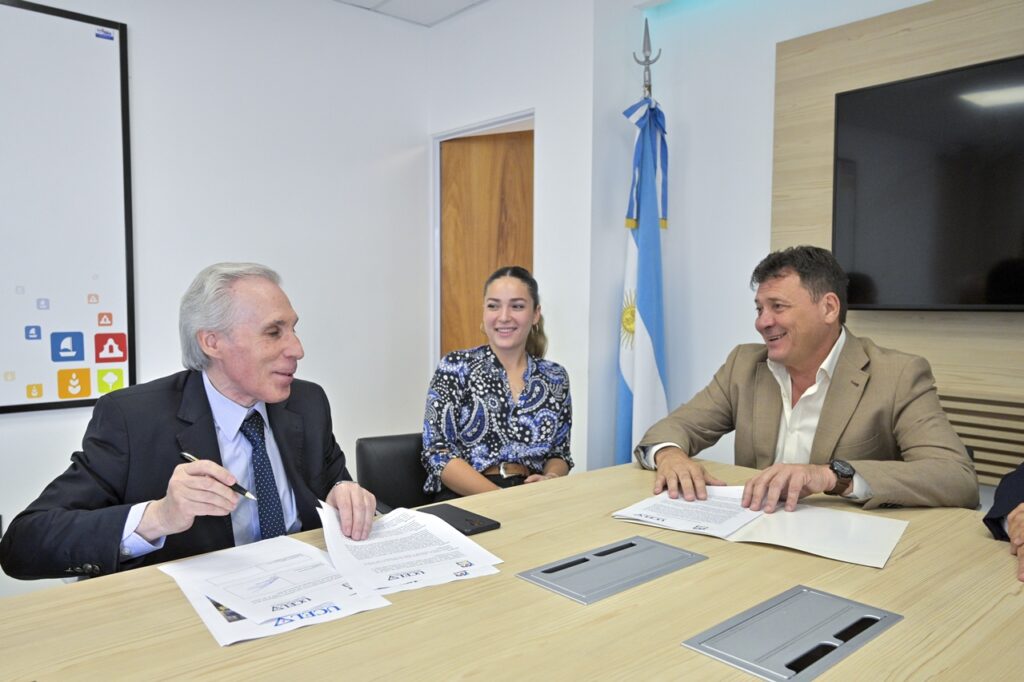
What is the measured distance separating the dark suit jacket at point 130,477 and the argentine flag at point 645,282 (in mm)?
2216

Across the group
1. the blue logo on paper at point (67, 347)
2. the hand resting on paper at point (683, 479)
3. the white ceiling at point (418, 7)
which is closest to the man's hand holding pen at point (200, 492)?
the hand resting on paper at point (683, 479)

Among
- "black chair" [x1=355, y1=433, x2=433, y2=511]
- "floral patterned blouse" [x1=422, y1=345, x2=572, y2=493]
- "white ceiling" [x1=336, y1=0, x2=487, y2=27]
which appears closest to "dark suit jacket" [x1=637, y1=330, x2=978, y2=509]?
"floral patterned blouse" [x1=422, y1=345, x2=572, y2=493]

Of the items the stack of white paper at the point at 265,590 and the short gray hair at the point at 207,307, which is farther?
the short gray hair at the point at 207,307

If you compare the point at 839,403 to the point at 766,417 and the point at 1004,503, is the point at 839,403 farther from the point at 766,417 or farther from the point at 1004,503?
the point at 1004,503

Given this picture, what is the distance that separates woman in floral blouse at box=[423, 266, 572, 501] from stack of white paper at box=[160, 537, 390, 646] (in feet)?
3.89

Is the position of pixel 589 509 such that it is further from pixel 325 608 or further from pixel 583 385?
pixel 583 385

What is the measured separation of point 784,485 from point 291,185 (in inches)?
129

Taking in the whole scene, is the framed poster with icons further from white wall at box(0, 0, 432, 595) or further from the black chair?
the black chair

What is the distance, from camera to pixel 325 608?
1.11m

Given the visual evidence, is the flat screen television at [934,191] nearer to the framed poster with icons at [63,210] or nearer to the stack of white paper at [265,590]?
the stack of white paper at [265,590]

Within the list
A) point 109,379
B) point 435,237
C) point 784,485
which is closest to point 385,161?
point 435,237

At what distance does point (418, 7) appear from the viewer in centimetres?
433

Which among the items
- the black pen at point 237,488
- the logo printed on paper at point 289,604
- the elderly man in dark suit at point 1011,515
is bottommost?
the logo printed on paper at point 289,604

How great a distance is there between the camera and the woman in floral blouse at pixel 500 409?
2.59 m
